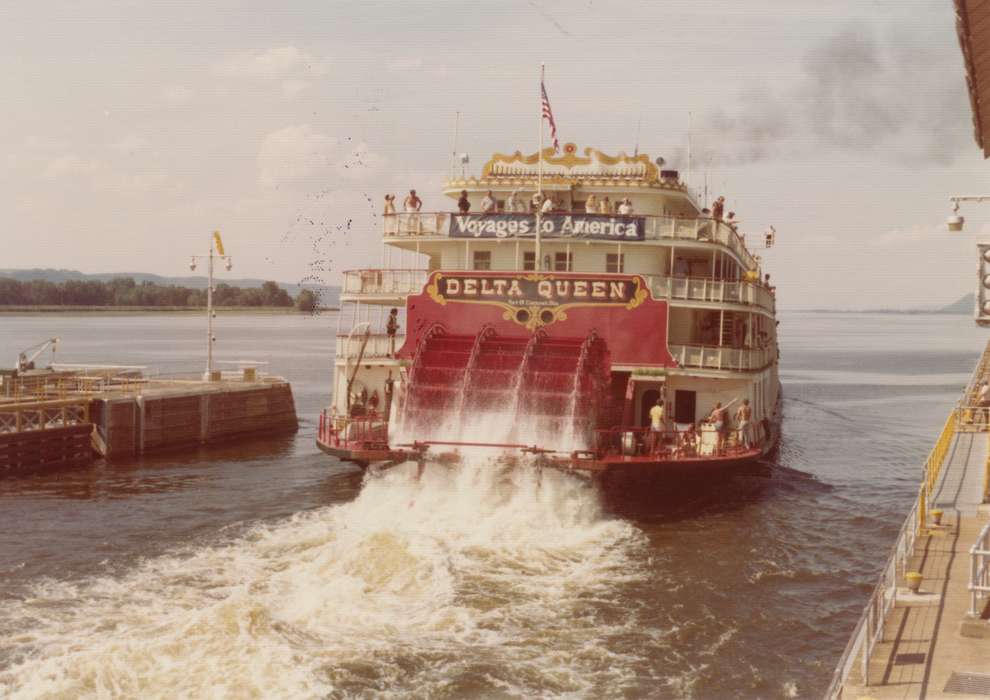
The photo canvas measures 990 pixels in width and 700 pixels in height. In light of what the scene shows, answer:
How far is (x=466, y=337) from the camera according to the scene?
83.8 ft

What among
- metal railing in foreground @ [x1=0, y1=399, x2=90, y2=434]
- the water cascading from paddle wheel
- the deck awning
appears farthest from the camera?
metal railing in foreground @ [x1=0, y1=399, x2=90, y2=434]

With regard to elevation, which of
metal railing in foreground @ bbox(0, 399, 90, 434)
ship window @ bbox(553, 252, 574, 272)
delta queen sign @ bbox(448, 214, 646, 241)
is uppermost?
delta queen sign @ bbox(448, 214, 646, 241)

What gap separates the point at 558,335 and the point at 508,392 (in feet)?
9.55

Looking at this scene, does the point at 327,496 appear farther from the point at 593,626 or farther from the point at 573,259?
the point at 593,626

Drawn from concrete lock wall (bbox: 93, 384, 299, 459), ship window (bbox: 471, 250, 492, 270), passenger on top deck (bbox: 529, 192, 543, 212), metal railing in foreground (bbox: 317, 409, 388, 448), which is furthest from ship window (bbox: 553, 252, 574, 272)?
concrete lock wall (bbox: 93, 384, 299, 459)

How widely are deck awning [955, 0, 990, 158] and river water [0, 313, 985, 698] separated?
29.1ft

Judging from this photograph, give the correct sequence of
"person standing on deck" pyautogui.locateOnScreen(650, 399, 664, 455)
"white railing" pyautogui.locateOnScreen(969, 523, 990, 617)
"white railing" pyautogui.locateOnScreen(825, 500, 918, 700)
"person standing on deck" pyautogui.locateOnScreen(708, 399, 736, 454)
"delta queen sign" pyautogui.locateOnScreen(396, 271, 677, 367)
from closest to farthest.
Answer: "white railing" pyautogui.locateOnScreen(825, 500, 918, 700) → "white railing" pyautogui.locateOnScreen(969, 523, 990, 617) → "person standing on deck" pyautogui.locateOnScreen(650, 399, 664, 455) → "person standing on deck" pyautogui.locateOnScreen(708, 399, 736, 454) → "delta queen sign" pyautogui.locateOnScreen(396, 271, 677, 367)

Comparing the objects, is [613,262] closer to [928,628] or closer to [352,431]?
[352,431]

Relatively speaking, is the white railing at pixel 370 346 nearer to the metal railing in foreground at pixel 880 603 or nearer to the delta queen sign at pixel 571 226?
the delta queen sign at pixel 571 226

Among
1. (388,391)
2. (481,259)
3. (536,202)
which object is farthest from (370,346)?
(536,202)

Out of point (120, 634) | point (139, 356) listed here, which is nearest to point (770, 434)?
point (120, 634)

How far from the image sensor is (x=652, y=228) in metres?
26.3

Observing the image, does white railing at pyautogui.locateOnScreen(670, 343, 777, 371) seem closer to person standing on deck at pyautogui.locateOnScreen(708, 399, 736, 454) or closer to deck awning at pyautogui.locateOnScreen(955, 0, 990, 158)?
person standing on deck at pyautogui.locateOnScreen(708, 399, 736, 454)

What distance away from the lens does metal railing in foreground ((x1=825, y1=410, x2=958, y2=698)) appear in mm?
9227
